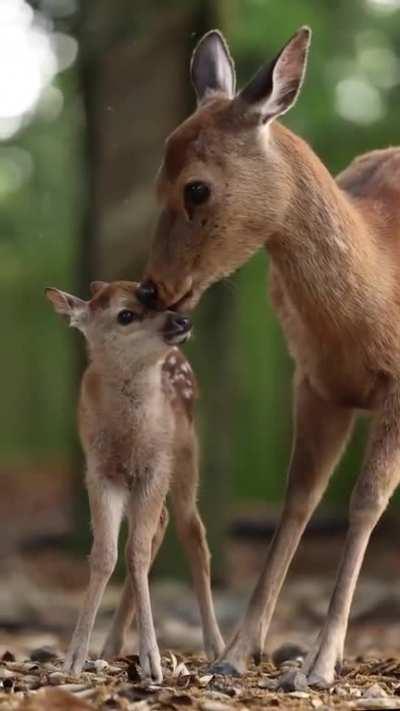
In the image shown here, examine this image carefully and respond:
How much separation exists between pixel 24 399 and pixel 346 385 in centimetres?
1749

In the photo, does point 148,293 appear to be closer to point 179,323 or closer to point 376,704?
point 179,323

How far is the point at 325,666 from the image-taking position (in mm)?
5449

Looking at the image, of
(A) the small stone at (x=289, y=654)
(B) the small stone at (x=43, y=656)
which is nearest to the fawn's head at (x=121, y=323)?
(B) the small stone at (x=43, y=656)

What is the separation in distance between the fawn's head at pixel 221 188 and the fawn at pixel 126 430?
→ 0.59ft

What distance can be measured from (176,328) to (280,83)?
96 centimetres

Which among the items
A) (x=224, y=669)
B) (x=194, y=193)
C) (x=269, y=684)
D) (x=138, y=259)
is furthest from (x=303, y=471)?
(x=138, y=259)

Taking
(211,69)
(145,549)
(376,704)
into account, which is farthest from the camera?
(211,69)

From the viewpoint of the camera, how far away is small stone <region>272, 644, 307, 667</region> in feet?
21.5

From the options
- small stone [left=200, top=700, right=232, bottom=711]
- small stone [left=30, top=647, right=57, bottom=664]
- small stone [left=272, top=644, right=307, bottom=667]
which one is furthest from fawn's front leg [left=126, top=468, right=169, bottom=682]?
small stone [left=272, top=644, right=307, bottom=667]

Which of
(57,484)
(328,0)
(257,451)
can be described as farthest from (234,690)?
(57,484)

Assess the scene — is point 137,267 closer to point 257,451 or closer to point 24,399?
point 257,451

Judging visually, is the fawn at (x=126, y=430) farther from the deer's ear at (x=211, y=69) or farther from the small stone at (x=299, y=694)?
the deer's ear at (x=211, y=69)

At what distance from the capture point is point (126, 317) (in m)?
5.56

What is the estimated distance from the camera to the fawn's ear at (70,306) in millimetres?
5695
